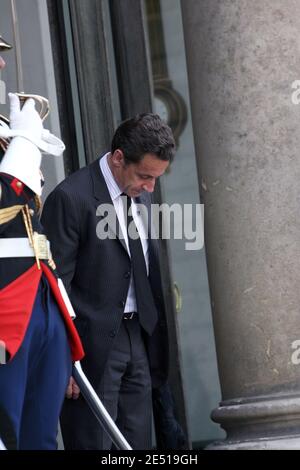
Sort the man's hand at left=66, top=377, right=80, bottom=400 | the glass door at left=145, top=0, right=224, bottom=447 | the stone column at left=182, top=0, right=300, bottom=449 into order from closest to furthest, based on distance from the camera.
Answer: the man's hand at left=66, top=377, right=80, bottom=400 → the stone column at left=182, top=0, right=300, bottom=449 → the glass door at left=145, top=0, right=224, bottom=447

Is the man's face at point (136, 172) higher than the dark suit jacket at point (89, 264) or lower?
higher

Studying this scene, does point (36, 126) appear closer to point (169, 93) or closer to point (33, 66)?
point (33, 66)

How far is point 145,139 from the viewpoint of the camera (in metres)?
4.63

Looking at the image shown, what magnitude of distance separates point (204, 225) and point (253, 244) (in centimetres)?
31

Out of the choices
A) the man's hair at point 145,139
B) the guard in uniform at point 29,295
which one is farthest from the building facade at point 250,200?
the guard in uniform at point 29,295

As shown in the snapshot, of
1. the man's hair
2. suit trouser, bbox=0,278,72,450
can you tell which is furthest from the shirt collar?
suit trouser, bbox=0,278,72,450

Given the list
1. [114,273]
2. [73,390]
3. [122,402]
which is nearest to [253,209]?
[114,273]

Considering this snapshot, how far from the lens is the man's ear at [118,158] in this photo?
185 inches

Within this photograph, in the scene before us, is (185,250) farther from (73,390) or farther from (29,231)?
(29,231)

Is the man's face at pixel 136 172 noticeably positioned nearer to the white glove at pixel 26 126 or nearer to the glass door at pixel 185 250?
the white glove at pixel 26 126

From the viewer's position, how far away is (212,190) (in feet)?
16.9

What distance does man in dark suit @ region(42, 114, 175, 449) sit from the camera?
4633mm

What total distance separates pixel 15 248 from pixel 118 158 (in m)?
0.94

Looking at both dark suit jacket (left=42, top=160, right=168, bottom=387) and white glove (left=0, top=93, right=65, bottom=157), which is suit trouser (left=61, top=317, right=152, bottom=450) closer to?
dark suit jacket (left=42, top=160, right=168, bottom=387)
